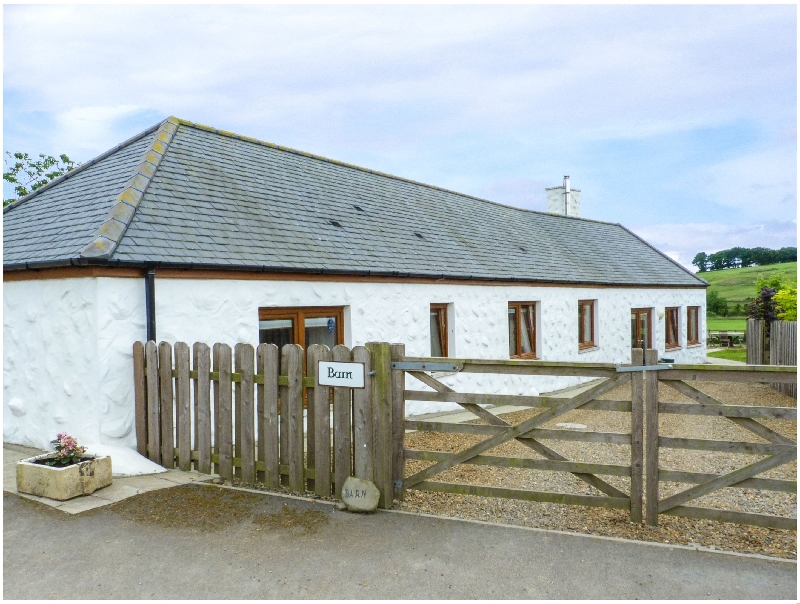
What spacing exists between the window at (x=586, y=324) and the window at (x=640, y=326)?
273 centimetres

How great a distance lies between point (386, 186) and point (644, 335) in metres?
10.3

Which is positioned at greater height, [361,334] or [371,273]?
[371,273]

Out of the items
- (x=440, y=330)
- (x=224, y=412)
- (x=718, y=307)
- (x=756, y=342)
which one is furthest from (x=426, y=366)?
(x=718, y=307)

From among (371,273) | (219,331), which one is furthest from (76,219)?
(371,273)

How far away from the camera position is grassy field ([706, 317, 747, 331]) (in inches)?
1442

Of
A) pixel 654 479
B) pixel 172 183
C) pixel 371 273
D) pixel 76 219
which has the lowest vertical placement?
pixel 654 479

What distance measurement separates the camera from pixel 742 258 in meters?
80.4

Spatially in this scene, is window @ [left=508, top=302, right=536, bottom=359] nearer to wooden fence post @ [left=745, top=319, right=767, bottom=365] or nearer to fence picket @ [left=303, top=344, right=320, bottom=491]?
wooden fence post @ [left=745, top=319, right=767, bottom=365]

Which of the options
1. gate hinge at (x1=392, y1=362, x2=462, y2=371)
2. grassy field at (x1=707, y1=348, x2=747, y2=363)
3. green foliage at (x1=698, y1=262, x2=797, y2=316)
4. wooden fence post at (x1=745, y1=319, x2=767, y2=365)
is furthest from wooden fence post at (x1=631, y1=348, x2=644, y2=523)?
green foliage at (x1=698, y1=262, x2=797, y2=316)

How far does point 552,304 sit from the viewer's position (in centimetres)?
1570

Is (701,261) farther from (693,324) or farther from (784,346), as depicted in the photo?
(784,346)

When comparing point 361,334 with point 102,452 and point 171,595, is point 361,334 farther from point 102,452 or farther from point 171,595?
point 171,595

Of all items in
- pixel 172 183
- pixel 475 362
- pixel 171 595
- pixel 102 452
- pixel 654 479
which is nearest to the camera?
pixel 171 595

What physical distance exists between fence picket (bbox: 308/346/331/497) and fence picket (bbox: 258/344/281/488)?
48 cm
